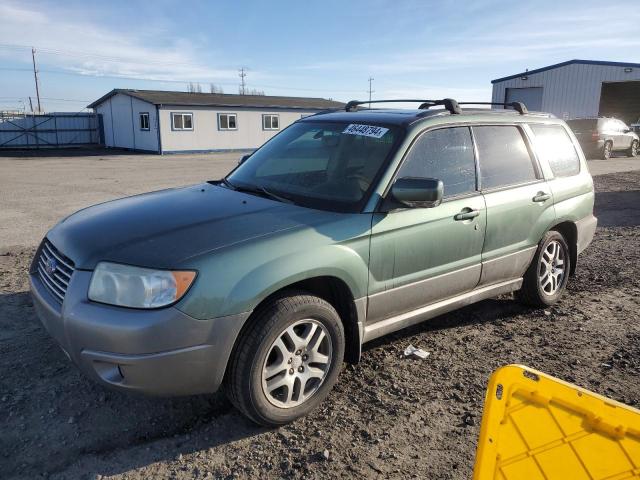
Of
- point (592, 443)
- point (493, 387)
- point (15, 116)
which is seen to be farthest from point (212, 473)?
point (15, 116)

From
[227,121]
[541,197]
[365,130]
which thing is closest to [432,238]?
[365,130]

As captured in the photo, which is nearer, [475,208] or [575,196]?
[475,208]

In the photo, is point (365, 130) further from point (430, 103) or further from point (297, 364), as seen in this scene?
point (297, 364)

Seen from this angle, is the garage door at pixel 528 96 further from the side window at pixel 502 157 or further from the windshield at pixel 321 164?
the windshield at pixel 321 164

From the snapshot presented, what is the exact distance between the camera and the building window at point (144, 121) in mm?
30341

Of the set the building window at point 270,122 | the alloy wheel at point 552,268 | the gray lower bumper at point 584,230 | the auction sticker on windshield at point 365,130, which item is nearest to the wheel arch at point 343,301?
→ the auction sticker on windshield at point 365,130

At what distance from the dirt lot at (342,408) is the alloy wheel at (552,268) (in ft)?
0.81

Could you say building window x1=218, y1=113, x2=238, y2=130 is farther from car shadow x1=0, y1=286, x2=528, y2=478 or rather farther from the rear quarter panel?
car shadow x1=0, y1=286, x2=528, y2=478

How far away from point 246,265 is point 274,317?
0.34 metres

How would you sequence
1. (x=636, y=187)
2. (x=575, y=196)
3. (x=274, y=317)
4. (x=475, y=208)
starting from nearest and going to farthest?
(x=274, y=317)
(x=475, y=208)
(x=575, y=196)
(x=636, y=187)

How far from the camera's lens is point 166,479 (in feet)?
8.75

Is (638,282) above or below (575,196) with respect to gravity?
below

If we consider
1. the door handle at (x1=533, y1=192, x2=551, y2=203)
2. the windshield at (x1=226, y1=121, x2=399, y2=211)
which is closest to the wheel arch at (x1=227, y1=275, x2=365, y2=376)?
the windshield at (x1=226, y1=121, x2=399, y2=211)

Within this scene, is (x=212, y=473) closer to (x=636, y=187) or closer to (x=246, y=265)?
(x=246, y=265)
